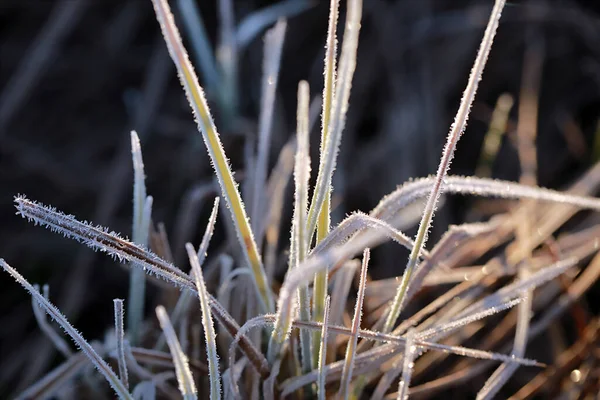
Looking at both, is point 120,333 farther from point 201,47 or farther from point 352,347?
point 201,47

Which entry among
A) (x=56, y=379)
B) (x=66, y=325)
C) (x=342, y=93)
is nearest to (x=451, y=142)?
(x=342, y=93)

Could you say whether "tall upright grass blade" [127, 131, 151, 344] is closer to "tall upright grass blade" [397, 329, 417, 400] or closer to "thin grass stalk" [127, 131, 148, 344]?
"thin grass stalk" [127, 131, 148, 344]

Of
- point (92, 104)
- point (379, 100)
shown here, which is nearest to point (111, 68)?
point (92, 104)

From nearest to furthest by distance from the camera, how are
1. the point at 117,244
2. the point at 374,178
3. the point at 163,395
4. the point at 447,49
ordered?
the point at 117,244 → the point at 163,395 → the point at 374,178 → the point at 447,49

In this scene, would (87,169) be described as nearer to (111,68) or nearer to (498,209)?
(111,68)

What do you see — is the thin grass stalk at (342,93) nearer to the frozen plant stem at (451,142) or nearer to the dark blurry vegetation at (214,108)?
Result: the frozen plant stem at (451,142)
